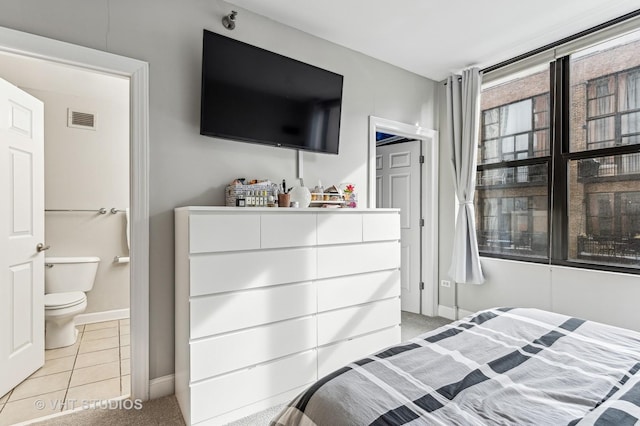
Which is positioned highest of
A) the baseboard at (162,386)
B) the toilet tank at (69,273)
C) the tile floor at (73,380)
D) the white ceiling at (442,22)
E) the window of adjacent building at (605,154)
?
the white ceiling at (442,22)

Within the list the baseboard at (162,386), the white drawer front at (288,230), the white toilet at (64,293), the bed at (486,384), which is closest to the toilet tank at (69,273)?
the white toilet at (64,293)

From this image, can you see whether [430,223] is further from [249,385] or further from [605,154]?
[249,385]

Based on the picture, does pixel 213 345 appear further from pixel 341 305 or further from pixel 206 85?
pixel 206 85

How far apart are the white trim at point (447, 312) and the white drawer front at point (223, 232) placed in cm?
255

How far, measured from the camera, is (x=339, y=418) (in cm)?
94

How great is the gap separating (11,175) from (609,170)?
4.25 metres

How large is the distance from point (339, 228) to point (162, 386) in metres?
1.53

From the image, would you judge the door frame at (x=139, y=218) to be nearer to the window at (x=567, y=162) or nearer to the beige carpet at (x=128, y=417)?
the beige carpet at (x=128, y=417)

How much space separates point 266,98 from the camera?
7.87 ft

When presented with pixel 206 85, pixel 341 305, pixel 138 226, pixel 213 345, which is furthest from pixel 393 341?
pixel 206 85

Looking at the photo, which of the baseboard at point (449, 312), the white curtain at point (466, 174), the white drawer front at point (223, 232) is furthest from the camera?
the baseboard at point (449, 312)

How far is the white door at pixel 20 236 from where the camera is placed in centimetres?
208

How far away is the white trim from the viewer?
3594 millimetres

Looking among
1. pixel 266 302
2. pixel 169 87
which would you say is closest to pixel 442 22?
pixel 169 87
